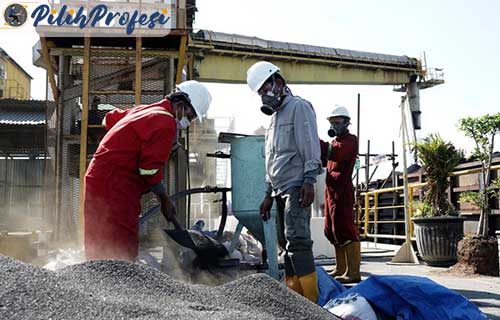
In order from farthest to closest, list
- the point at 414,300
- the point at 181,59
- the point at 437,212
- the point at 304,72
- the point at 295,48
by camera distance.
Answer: the point at 304,72
the point at 295,48
the point at 181,59
the point at 437,212
the point at 414,300

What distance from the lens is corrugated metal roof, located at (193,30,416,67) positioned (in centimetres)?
1831

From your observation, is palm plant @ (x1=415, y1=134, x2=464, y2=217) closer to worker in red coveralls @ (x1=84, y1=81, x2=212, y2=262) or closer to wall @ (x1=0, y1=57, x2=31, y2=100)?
worker in red coveralls @ (x1=84, y1=81, x2=212, y2=262)

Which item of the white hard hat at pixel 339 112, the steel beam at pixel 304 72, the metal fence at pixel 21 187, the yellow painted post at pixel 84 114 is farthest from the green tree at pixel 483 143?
the steel beam at pixel 304 72

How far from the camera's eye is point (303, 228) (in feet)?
11.9

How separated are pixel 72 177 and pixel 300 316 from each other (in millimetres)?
5678

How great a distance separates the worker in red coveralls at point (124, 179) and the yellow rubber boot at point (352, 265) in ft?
7.85

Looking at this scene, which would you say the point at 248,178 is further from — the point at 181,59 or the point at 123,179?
the point at 181,59

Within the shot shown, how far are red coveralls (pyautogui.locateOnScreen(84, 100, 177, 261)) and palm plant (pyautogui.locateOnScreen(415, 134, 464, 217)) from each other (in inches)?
192

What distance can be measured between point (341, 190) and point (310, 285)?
2069mm

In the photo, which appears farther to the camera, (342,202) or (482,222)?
(482,222)

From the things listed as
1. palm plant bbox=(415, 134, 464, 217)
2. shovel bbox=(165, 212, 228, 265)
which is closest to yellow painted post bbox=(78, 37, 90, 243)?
shovel bbox=(165, 212, 228, 265)

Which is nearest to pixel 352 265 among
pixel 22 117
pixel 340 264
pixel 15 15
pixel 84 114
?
pixel 340 264

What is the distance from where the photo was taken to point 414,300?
9.68ft

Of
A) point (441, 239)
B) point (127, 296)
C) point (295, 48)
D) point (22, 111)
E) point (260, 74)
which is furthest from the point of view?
point (295, 48)
